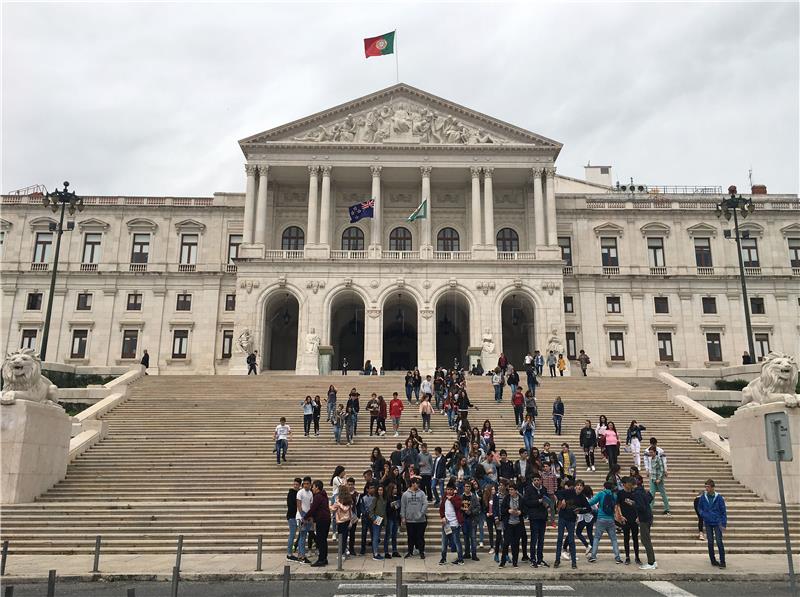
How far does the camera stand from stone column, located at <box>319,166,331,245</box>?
1940 inches

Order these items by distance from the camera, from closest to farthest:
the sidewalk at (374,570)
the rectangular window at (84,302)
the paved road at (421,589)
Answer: the paved road at (421,589)
the sidewalk at (374,570)
the rectangular window at (84,302)

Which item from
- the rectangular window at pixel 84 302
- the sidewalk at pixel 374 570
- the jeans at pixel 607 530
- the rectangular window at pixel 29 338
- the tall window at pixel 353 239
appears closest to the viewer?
the sidewalk at pixel 374 570

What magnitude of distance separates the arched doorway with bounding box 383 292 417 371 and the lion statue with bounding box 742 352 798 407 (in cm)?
3432

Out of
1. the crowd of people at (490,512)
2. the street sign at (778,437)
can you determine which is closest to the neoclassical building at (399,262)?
the crowd of people at (490,512)

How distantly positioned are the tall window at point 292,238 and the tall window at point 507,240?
52.0ft

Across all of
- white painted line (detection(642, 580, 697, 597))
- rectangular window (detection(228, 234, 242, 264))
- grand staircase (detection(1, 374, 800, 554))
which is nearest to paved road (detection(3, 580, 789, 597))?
white painted line (detection(642, 580, 697, 597))

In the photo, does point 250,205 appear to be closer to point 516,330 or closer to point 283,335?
point 283,335

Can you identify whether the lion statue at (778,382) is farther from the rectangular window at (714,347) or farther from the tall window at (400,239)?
the tall window at (400,239)

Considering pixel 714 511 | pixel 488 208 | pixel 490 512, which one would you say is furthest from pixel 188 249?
pixel 714 511

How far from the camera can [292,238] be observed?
54375 mm

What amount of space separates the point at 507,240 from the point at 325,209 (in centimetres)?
1508

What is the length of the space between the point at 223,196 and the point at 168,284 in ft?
28.1

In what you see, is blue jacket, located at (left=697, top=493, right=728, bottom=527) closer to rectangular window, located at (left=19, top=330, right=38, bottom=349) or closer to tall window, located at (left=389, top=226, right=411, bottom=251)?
tall window, located at (left=389, top=226, right=411, bottom=251)

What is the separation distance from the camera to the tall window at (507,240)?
5428 centimetres
